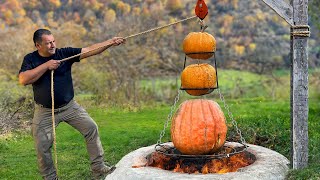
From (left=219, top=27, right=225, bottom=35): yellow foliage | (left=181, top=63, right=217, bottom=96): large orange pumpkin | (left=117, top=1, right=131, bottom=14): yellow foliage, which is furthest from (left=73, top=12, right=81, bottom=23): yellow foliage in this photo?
(left=181, top=63, right=217, bottom=96): large orange pumpkin

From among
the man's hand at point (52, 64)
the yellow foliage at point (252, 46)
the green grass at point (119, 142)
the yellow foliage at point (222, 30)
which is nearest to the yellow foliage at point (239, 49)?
the yellow foliage at point (252, 46)

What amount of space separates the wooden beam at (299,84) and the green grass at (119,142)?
25cm

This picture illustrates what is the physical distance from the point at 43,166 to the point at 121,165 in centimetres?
114

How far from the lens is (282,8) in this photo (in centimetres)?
601

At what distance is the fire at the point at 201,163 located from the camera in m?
5.66

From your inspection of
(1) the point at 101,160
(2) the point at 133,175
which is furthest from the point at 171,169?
(1) the point at 101,160

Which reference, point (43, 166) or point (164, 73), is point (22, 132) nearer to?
point (43, 166)

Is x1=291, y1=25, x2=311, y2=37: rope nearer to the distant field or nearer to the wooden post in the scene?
the wooden post

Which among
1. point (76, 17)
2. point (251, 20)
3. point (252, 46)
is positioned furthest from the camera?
point (251, 20)

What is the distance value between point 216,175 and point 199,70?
1309 millimetres

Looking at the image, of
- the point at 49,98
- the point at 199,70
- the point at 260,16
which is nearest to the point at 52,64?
the point at 49,98

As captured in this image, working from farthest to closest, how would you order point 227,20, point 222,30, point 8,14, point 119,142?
point 227,20, point 222,30, point 8,14, point 119,142

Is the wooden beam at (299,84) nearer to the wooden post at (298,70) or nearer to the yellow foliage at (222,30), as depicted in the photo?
the wooden post at (298,70)

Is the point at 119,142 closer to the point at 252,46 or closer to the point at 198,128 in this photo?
the point at 198,128
